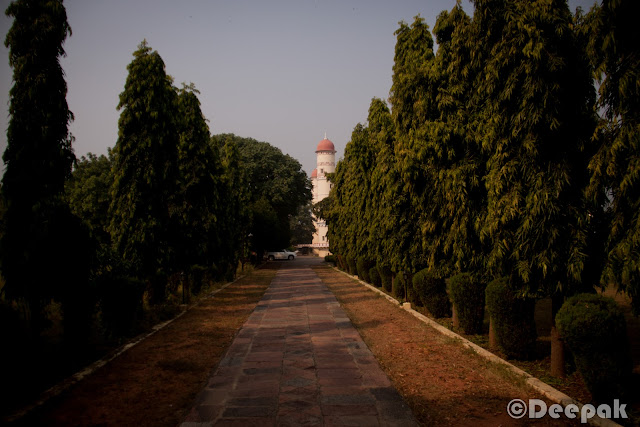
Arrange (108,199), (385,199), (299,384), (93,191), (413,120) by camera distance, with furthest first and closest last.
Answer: (93,191) < (385,199) < (108,199) < (413,120) < (299,384)

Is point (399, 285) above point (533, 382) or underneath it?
above

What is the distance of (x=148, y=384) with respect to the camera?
6348mm

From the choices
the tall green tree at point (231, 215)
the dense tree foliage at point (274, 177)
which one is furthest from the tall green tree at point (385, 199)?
the dense tree foliage at point (274, 177)

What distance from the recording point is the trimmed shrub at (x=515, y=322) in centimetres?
736

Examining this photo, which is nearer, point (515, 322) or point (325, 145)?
point (515, 322)

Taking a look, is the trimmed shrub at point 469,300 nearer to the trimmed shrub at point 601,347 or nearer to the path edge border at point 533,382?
the path edge border at point 533,382

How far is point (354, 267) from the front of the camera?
90.0 feet

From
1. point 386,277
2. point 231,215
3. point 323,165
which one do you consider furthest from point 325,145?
point 386,277

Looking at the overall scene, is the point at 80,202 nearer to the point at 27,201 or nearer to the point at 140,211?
the point at 140,211

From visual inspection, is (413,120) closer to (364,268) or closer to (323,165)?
(364,268)

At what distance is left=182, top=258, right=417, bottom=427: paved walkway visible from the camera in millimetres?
5066

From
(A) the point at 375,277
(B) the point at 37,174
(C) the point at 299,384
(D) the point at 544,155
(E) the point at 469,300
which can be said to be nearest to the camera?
(C) the point at 299,384

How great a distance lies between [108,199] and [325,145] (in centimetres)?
8550

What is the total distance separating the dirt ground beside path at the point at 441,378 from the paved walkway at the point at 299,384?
25cm
